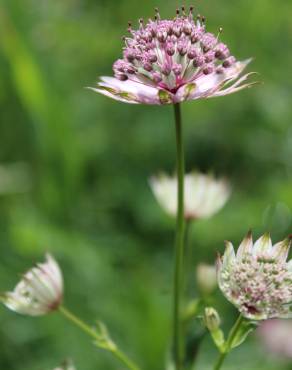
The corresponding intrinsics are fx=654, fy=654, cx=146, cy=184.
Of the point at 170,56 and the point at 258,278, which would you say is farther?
the point at 170,56

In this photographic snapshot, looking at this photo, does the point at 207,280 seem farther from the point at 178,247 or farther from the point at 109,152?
the point at 109,152

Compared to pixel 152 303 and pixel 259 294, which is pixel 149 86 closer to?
pixel 259 294

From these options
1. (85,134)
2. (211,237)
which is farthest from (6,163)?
(211,237)

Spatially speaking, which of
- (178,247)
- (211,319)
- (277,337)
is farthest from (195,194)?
(277,337)

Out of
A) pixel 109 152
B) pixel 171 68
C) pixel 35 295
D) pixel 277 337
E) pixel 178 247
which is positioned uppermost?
pixel 171 68

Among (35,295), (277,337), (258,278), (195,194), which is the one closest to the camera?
(258,278)

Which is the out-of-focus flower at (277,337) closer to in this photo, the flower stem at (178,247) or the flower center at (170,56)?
the flower stem at (178,247)

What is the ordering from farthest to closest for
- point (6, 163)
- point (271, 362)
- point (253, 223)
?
1. point (6, 163)
2. point (253, 223)
3. point (271, 362)
